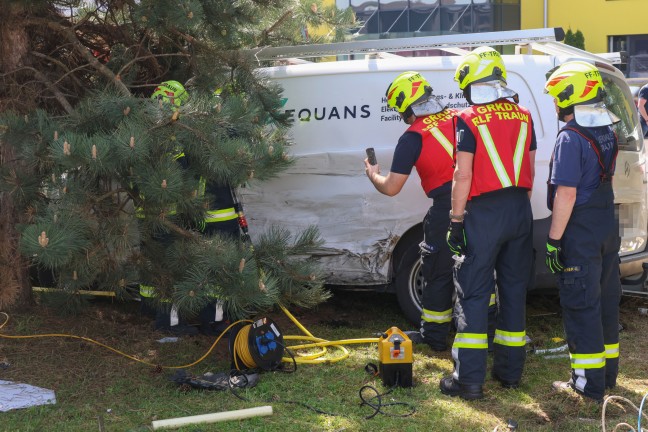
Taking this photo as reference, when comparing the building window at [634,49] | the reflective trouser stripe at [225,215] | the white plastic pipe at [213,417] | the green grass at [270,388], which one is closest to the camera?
the white plastic pipe at [213,417]

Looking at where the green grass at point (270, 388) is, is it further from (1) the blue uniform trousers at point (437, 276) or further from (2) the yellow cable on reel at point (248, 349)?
(1) the blue uniform trousers at point (437, 276)

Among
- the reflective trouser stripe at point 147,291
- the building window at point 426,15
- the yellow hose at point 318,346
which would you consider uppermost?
the building window at point 426,15

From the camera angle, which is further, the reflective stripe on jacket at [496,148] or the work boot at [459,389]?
the work boot at [459,389]

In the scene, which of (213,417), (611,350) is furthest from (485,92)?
(213,417)

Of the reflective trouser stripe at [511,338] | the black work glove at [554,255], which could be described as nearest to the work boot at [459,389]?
the reflective trouser stripe at [511,338]

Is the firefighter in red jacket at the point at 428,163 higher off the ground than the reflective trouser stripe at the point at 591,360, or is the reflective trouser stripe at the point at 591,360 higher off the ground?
the firefighter in red jacket at the point at 428,163

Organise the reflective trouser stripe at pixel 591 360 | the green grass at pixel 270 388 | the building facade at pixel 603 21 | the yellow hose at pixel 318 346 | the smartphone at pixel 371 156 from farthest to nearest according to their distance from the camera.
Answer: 1. the building facade at pixel 603 21
2. the smartphone at pixel 371 156
3. the yellow hose at pixel 318 346
4. the reflective trouser stripe at pixel 591 360
5. the green grass at pixel 270 388

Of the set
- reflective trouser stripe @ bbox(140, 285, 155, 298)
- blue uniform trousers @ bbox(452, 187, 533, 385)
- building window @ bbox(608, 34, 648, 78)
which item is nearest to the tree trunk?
reflective trouser stripe @ bbox(140, 285, 155, 298)

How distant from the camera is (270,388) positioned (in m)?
4.66

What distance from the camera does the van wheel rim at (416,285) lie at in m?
5.83

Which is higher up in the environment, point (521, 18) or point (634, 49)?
point (521, 18)

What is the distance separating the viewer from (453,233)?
4.50m

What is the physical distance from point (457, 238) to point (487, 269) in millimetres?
241

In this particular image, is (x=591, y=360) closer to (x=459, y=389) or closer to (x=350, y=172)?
(x=459, y=389)
